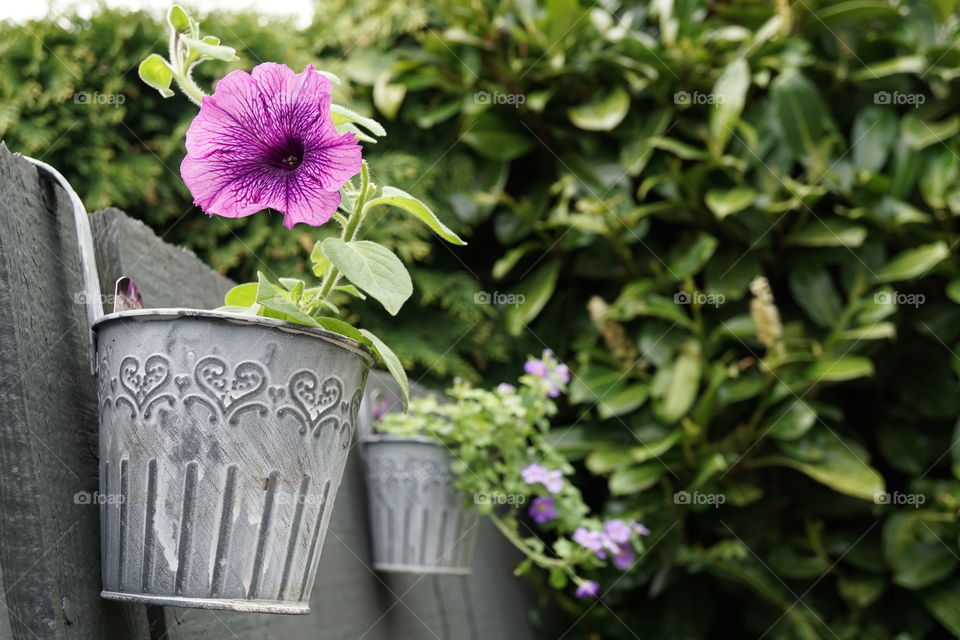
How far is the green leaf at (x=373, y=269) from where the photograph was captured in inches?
26.0

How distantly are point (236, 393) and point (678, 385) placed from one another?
1.82 meters

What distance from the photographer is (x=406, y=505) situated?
1.43 metres

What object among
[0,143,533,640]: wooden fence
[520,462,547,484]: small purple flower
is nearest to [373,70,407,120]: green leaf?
[520,462,547,484]: small purple flower

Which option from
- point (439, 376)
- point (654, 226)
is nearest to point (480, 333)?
point (439, 376)

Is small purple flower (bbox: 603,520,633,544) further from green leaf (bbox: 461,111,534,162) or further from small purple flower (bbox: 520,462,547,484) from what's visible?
green leaf (bbox: 461,111,534,162)

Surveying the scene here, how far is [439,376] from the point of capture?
2541 mm

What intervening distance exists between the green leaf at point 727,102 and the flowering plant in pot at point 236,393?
2.00 m

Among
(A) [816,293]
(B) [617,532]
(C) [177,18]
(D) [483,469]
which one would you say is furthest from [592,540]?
(A) [816,293]

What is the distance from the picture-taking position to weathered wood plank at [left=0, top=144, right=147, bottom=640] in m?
0.62

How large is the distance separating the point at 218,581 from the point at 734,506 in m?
2.05

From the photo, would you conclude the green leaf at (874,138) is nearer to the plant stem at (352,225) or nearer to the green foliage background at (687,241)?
the green foliage background at (687,241)

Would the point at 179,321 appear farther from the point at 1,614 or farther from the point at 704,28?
the point at 704,28

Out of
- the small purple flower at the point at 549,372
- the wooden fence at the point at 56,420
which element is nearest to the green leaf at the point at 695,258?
the small purple flower at the point at 549,372

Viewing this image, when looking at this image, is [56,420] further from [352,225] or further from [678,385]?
[678,385]
